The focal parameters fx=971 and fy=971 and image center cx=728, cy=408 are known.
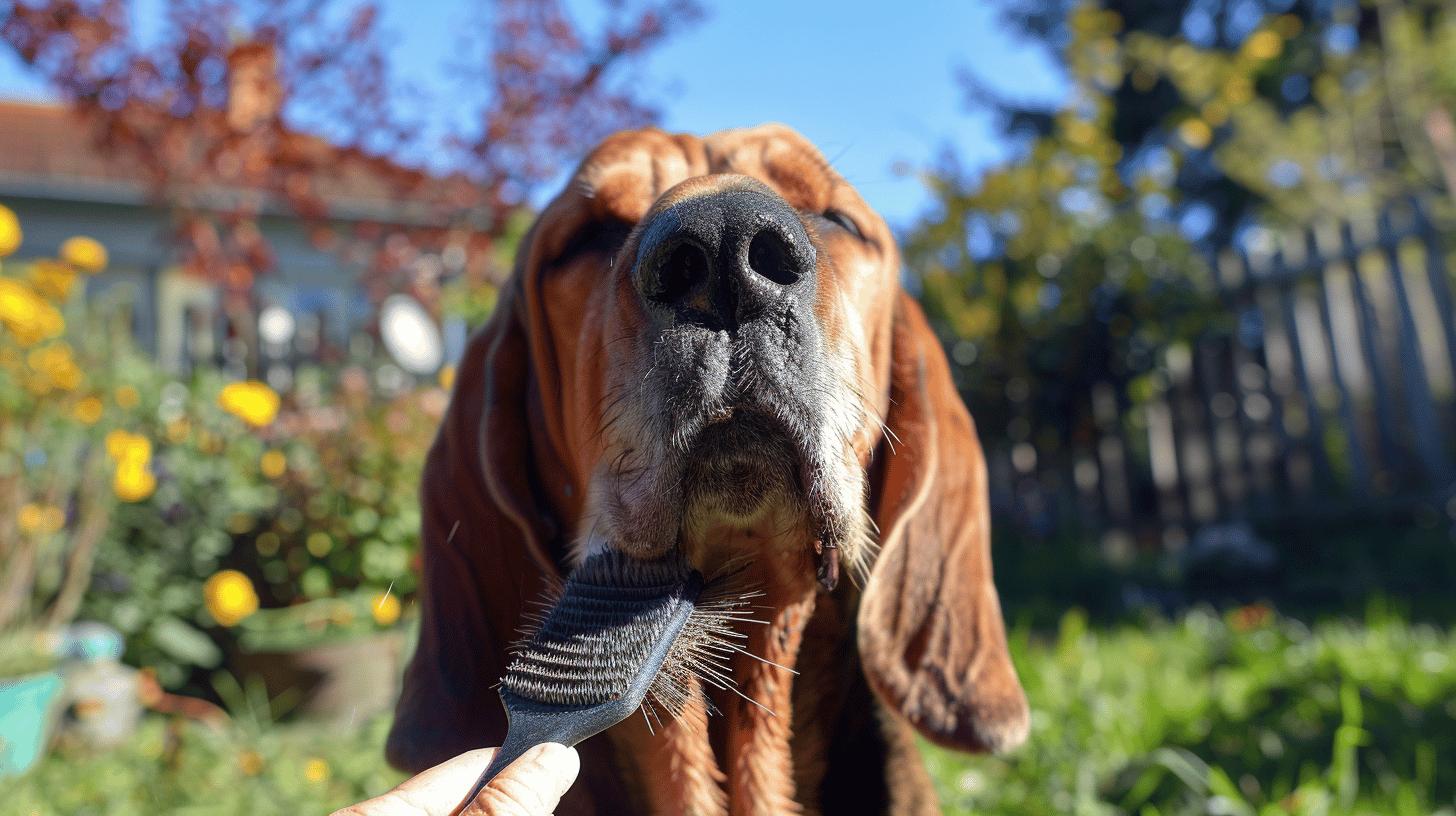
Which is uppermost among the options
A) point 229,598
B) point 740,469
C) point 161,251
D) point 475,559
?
point 161,251

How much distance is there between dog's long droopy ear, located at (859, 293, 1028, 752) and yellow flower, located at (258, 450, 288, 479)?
330cm

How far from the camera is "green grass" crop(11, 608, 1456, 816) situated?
267 centimetres

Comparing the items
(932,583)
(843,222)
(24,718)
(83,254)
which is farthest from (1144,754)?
(83,254)

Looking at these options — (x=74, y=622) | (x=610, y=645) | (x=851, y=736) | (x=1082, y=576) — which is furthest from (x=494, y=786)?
(x=1082, y=576)

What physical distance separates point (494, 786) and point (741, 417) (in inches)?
22.4

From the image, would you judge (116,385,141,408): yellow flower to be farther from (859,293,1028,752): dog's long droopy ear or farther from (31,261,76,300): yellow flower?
(859,293,1028,752): dog's long droopy ear

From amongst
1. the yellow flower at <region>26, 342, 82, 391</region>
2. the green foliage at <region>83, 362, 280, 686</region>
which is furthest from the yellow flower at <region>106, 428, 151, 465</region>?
the green foliage at <region>83, 362, 280, 686</region>

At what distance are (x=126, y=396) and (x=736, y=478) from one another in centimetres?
373

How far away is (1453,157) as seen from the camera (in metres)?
7.84

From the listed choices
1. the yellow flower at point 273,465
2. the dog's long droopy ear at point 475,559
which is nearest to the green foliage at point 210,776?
the dog's long droopy ear at point 475,559

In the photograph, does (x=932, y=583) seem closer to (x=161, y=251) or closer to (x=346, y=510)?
(x=346, y=510)

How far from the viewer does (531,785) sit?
1043mm

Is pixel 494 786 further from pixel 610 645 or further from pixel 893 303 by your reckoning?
pixel 893 303

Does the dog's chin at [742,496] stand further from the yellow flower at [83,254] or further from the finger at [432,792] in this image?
the yellow flower at [83,254]
